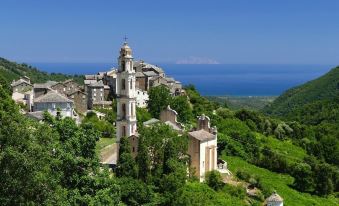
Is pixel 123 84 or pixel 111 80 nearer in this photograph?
pixel 123 84

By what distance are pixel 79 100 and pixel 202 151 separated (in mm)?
26415

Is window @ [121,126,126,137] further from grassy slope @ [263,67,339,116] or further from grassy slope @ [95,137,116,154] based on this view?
grassy slope @ [263,67,339,116]

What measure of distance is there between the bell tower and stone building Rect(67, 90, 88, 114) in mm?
24633

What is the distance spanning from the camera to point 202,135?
43375 millimetres

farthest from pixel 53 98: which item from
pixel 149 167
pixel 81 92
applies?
pixel 149 167

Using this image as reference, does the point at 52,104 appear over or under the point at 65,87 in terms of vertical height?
under

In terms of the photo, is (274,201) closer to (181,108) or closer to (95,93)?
(181,108)

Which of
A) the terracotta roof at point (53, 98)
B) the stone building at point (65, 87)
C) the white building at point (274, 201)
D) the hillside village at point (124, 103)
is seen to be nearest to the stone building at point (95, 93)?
the hillside village at point (124, 103)

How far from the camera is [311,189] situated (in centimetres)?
5281

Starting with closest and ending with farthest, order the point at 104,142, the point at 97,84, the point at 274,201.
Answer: the point at 274,201 < the point at 104,142 < the point at 97,84

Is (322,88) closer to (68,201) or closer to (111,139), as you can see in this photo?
(111,139)

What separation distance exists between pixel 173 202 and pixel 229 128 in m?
34.6

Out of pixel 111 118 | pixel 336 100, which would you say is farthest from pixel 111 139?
pixel 336 100

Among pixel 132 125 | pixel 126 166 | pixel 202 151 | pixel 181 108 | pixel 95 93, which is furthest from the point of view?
pixel 95 93
